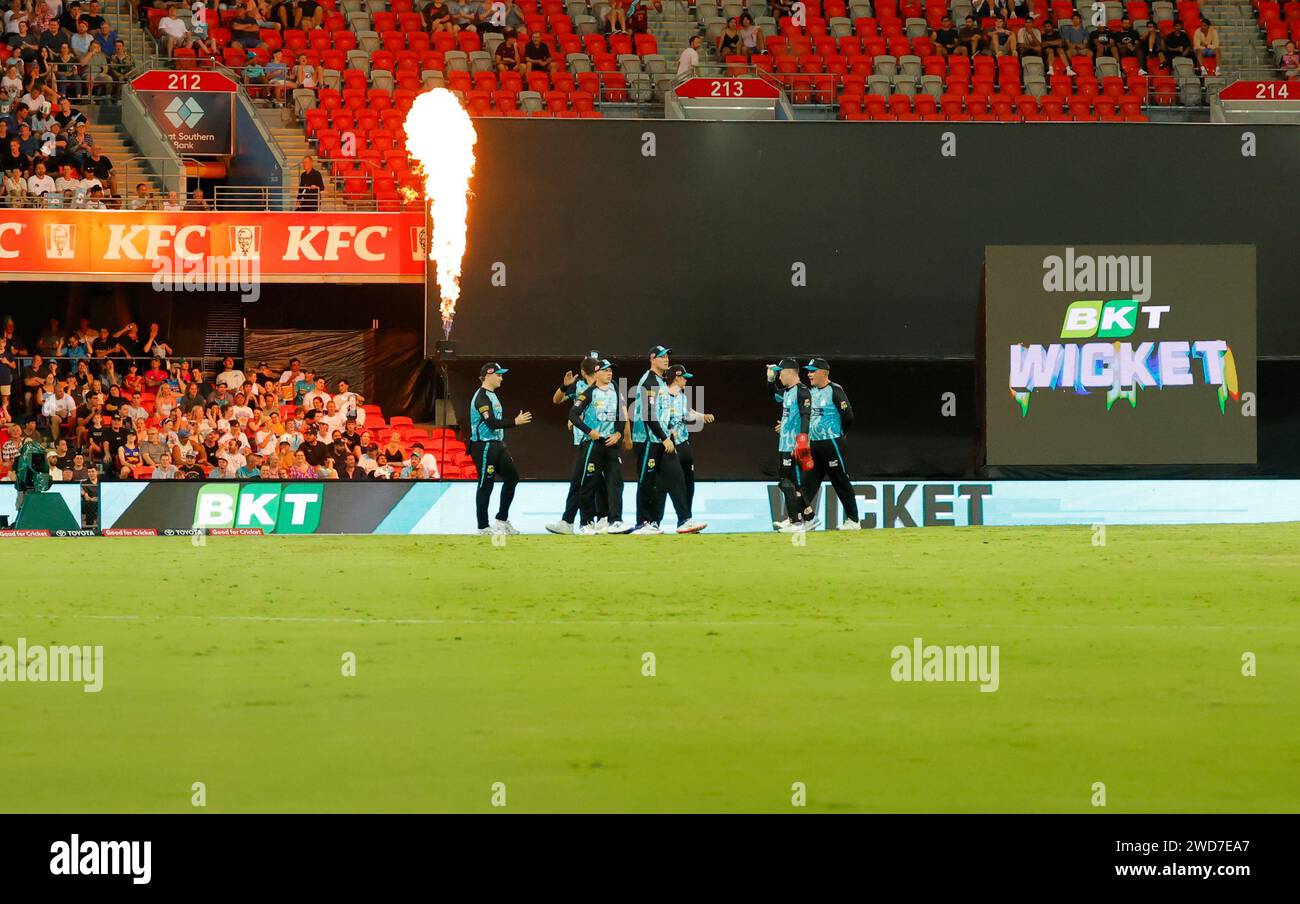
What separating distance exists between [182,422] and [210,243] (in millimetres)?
3265

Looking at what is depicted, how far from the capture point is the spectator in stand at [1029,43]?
31.2m

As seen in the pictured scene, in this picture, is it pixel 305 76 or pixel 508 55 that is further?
pixel 508 55

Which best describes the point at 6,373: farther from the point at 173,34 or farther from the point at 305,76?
the point at 305,76

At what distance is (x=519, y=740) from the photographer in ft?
24.9

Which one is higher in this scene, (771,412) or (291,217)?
(291,217)

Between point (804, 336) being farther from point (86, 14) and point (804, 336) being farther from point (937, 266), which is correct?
point (86, 14)

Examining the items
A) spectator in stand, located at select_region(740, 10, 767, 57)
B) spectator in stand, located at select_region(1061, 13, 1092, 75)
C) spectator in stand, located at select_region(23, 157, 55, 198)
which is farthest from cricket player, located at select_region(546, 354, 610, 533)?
spectator in stand, located at select_region(1061, 13, 1092, 75)

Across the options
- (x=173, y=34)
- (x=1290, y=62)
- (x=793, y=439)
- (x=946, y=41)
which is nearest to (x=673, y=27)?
(x=946, y=41)

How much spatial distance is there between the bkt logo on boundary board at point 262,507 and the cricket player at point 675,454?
4.68m

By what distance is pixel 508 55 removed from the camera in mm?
29969

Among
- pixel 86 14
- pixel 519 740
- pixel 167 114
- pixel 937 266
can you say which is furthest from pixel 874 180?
pixel 519 740

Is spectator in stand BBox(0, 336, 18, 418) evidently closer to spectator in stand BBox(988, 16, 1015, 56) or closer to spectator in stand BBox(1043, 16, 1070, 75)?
spectator in stand BBox(988, 16, 1015, 56)

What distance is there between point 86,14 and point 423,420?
866cm

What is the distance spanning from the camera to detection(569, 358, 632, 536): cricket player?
67.5 ft
